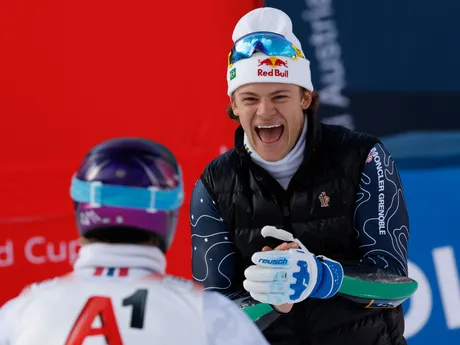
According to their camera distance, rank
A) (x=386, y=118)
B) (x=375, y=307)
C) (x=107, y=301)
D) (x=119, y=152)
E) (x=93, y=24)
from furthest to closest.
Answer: (x=386, y=118) → (x=93, y=24) → (x=375, y=307) → (x=119, y=152) → (x=107, y=301)

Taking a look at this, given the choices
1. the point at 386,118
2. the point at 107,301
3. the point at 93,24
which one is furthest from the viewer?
the point at 386,118

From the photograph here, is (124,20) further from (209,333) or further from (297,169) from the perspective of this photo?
(209,333)

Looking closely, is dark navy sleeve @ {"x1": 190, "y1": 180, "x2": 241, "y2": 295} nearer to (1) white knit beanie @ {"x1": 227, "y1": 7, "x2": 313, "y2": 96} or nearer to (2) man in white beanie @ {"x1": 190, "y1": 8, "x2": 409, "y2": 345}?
(2) man in white beanie @ {"x1": 190, "y1": 8, "x2": 409, "y2": 345}

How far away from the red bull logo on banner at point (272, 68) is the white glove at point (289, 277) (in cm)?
60

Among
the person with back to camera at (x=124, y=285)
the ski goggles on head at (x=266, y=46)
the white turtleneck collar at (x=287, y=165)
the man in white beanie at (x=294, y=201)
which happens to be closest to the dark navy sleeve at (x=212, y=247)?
the man in white beanie at (x=294, y=201)

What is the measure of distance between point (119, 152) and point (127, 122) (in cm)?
285

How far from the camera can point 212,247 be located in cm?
288

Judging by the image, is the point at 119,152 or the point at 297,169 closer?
the point at 119,152

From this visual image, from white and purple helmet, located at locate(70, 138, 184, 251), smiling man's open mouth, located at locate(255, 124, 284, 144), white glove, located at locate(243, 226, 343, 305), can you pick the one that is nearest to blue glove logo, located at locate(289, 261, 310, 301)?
white glove, located at locate(243, 226, 343, 305)

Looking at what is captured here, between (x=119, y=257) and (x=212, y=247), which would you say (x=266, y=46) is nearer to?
(x=212, y=247)

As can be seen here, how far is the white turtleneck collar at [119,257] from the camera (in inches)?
69.6

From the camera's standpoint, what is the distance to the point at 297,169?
285 cm

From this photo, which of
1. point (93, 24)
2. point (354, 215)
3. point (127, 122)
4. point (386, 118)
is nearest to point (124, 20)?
point (93, 24)

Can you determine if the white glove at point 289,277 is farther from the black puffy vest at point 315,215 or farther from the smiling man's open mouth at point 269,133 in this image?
the smiling man's open mouth at point 269,133
